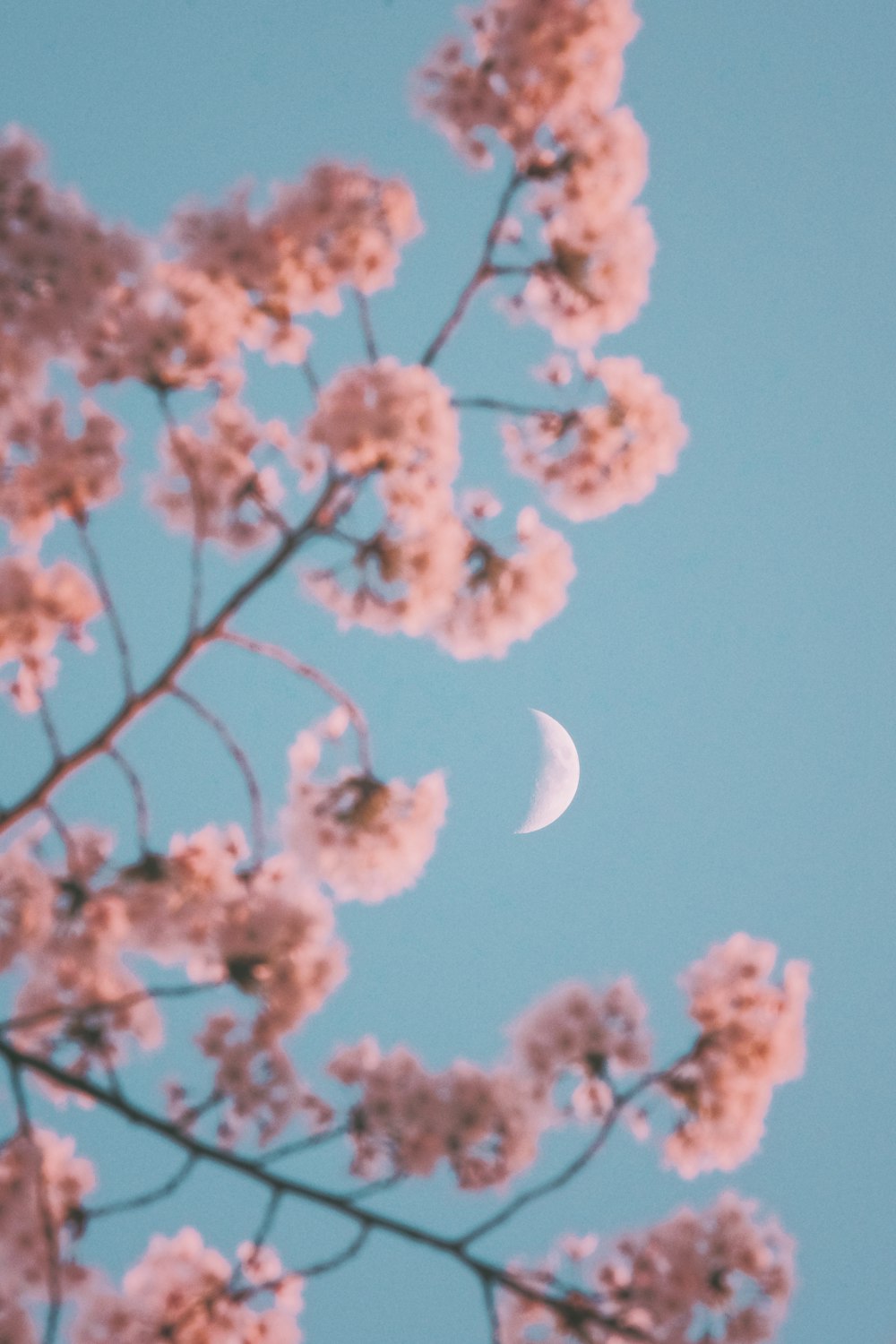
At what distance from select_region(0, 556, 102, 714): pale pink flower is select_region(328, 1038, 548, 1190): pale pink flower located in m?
2.67

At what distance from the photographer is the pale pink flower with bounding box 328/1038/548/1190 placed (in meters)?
4.88

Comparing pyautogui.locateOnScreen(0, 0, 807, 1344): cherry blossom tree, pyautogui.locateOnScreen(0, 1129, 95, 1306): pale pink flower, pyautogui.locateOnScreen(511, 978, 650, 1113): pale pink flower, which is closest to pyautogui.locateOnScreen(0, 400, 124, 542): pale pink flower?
pyautogui.locateOnScreen(0, 0, 807, 1344): cherry blossom tree

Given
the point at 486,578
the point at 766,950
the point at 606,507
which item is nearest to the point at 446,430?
the point at 486,578

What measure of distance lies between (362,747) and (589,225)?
299 cm

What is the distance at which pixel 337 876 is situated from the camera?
5.31m

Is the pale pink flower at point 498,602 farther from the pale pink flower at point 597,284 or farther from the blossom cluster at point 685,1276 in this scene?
the blossom cluster at point 685,1276

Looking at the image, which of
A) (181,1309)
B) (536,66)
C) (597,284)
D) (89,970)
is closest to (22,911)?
(89,970)

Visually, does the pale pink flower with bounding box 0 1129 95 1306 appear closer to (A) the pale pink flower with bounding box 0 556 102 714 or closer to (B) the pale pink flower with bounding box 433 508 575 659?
(A) the pale pink flower with bounding box 0 556 102 714

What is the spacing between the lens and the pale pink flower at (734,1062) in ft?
16.4

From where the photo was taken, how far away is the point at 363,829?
5.35 meters

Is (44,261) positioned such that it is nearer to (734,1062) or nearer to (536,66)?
(536,66)

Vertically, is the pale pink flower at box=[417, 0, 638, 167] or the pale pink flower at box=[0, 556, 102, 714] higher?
the pale pink flower at box=[417, 0, 638, 167]

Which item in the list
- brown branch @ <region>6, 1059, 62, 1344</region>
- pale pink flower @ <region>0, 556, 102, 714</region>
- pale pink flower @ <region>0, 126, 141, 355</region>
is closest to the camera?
brown branch @ <region>6, 1059, 62, 1344</region>

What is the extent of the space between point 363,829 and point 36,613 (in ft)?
6.55
